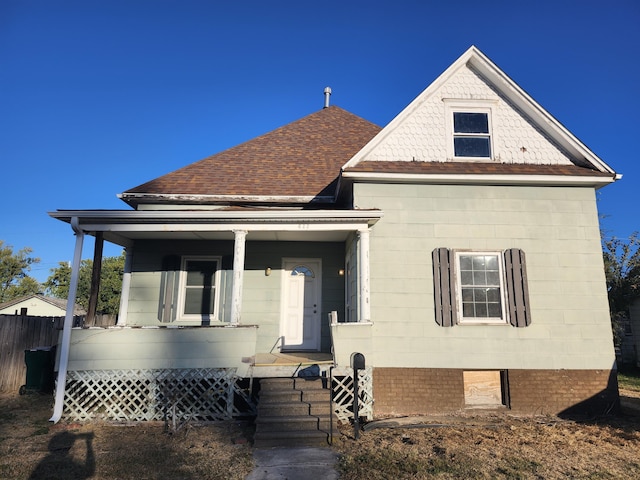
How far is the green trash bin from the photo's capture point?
340 inches

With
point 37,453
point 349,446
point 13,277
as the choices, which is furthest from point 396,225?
point 13,277

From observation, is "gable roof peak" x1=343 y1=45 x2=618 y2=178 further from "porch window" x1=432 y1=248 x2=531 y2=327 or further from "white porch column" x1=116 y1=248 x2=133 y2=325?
"white porch column" x1=116 y1=248 x2=133 y2=325

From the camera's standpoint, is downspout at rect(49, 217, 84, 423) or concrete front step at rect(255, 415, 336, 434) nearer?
concrete front step at rect(255, 415, 336, 434)

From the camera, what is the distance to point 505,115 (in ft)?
28.4

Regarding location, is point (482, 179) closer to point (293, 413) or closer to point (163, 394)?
point (293, 413)

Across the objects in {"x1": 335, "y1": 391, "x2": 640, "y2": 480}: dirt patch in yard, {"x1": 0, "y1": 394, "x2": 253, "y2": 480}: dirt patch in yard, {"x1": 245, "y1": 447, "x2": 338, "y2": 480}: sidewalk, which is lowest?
{"x1": 0, "y1": 394, "x2": 253, "y2": 480}: dirt patch in yard

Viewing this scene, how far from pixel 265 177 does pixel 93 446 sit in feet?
22.1

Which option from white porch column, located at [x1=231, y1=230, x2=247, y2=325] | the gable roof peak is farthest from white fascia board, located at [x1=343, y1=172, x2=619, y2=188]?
white porch column, located at [x1=231, y1=230, x2=247, y2=325]

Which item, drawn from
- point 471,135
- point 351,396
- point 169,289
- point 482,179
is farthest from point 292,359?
point 471,135

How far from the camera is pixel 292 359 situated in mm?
7848

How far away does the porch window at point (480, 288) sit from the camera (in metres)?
7.51

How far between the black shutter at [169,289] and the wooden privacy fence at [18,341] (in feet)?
6.57

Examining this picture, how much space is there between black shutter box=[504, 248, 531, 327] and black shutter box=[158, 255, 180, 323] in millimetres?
7199

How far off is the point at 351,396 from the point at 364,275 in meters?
2.17
